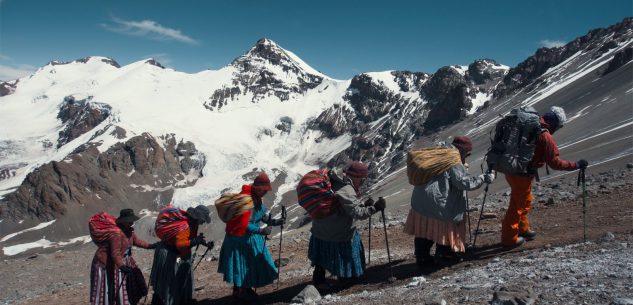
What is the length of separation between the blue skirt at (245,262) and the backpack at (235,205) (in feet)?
1.45

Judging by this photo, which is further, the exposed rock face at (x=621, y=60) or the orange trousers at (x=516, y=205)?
the exposed rock face at (x=621, y=60)

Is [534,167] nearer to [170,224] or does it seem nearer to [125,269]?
[170,224]

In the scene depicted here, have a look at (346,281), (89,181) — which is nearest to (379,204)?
(346,281)

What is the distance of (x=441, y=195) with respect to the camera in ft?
25.1

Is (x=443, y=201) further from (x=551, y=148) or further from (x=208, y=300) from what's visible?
(x=208, y=300)

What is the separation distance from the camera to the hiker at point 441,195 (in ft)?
24.9

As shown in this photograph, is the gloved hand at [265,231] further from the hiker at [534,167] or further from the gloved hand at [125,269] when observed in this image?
the hiker at [534,167]

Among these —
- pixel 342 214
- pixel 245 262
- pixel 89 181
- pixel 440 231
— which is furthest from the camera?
pixel 89 181

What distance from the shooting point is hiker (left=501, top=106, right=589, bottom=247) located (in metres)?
7.80

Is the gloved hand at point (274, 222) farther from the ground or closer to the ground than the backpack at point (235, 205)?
closer to the ground

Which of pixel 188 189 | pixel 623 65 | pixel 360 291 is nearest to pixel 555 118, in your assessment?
pixel 360 291

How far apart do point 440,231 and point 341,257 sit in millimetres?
1673

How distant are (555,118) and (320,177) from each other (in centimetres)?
410

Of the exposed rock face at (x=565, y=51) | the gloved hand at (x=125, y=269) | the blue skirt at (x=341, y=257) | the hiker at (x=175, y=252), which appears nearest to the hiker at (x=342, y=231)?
the blue skirt at (x=341, y=257)
